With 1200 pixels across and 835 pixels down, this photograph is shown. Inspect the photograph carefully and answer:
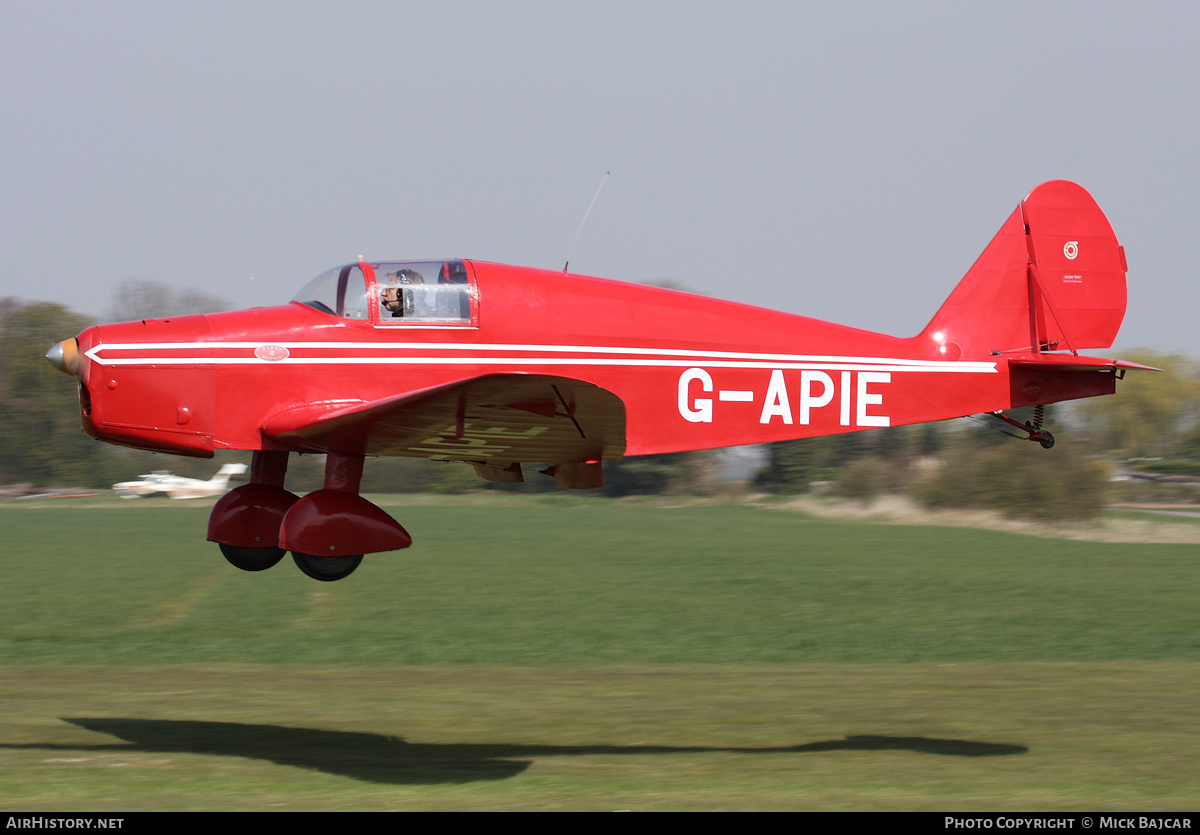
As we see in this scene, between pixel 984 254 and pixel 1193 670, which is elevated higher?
pixel 984 254

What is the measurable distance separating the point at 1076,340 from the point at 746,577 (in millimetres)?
37662

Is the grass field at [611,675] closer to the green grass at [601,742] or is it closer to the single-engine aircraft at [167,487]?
the green grass at [601,742]

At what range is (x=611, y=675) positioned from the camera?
2008cm

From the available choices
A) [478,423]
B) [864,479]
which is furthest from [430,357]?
[864,479]

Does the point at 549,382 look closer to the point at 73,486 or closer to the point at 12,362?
the point at 12,362

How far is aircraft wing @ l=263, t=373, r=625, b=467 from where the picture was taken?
6.28 metres

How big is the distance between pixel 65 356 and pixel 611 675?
14.4m

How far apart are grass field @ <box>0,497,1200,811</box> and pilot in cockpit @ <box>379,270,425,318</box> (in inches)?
159

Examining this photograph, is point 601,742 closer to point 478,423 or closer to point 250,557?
point 250,557

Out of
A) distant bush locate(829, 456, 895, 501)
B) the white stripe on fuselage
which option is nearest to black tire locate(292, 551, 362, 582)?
the white stripe on fuselage

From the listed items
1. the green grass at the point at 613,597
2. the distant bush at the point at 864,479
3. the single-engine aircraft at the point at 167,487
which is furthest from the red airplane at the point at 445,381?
the single-engine aircraft at the point at 167,487
